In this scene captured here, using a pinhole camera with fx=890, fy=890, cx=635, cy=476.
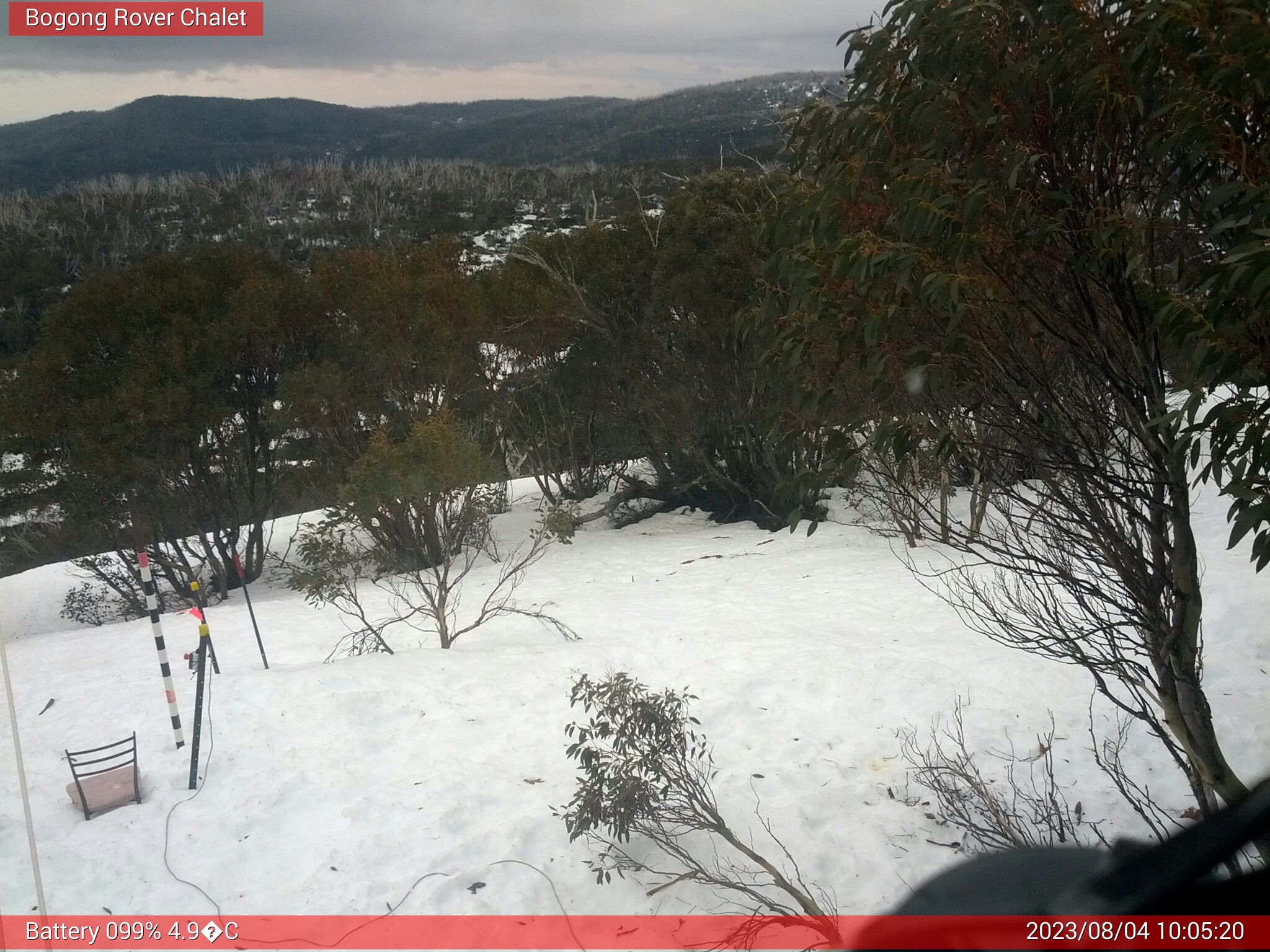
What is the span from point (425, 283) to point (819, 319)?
10.2m

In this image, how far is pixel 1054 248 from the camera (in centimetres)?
255

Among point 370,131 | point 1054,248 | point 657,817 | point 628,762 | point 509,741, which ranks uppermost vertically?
point 370,131

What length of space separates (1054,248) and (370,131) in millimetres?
17309

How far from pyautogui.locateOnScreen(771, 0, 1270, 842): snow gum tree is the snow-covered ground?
1.41 m

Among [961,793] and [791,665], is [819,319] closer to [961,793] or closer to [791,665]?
[961,793]

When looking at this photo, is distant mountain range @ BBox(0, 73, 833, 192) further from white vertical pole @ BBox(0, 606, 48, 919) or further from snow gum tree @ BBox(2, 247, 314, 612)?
white vertical pole @ BBox(0, 606, 48, 919)

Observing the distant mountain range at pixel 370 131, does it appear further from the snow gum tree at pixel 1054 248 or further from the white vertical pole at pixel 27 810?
the white vertical pole at pixel 27 810

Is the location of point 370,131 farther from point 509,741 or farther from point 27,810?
point 27,810

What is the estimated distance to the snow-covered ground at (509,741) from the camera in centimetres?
325

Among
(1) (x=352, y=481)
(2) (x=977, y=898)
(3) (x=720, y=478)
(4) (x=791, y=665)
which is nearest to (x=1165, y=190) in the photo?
(2) (x=977, y=898)

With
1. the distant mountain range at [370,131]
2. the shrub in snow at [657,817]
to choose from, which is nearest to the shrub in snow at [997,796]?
the shrub in snow at [657,817]

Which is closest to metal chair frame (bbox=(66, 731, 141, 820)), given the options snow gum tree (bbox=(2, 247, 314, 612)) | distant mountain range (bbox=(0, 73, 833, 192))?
distant mountain range (bbox=(0, 73, 833, 192))

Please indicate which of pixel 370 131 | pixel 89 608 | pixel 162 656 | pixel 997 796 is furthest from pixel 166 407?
pixel 997 796

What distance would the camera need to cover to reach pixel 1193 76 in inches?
78.2
